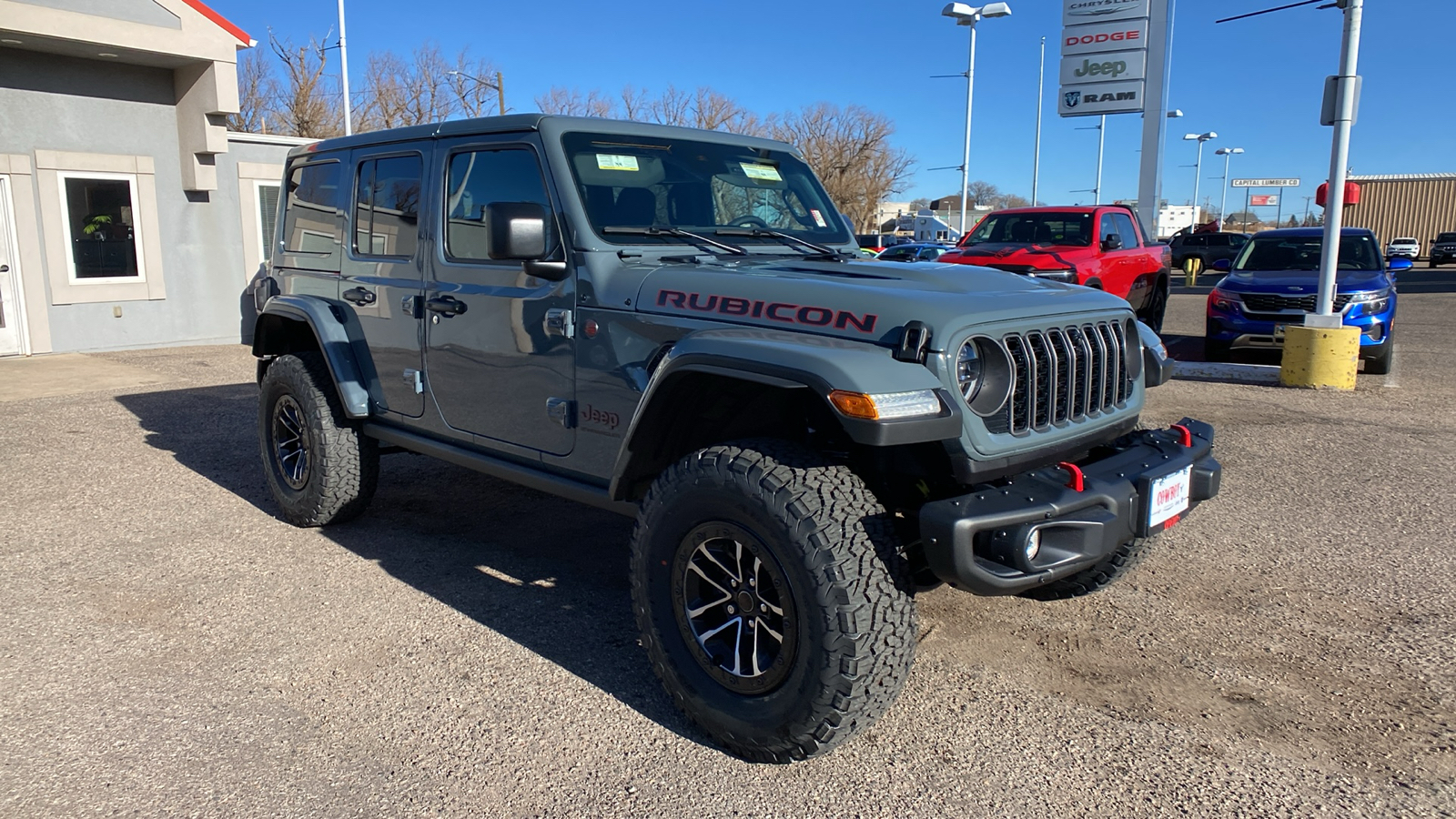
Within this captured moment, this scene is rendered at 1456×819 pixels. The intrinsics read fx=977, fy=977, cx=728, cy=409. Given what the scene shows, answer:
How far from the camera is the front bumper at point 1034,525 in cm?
257

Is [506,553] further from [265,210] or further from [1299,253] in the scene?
[265,210]

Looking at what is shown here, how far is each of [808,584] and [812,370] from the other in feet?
1.88

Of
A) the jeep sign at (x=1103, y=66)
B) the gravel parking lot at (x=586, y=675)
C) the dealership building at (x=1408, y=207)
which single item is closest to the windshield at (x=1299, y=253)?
the gravel parking lot at (x=586, y=675)

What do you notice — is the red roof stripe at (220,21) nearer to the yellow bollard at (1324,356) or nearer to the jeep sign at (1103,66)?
the yellow bollard at (1324,356)

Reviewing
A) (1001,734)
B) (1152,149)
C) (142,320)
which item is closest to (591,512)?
(1001,734)

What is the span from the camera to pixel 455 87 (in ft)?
119

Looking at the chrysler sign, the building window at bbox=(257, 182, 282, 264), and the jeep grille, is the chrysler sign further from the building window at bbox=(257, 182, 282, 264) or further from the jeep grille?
the jeep grille

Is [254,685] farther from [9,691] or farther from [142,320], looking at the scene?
[142,320]

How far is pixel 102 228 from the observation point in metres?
11.9

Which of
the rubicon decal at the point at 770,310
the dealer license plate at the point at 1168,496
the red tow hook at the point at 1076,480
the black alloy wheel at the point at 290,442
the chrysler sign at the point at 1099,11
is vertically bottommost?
the black alloy wheel at the point at 290,442

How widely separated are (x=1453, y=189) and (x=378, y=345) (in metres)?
55.4

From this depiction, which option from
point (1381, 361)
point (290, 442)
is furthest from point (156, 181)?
point (1381, 361)

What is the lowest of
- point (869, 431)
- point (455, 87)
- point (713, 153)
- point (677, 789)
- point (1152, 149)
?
point (677, 789)

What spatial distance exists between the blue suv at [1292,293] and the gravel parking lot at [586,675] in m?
4.66
